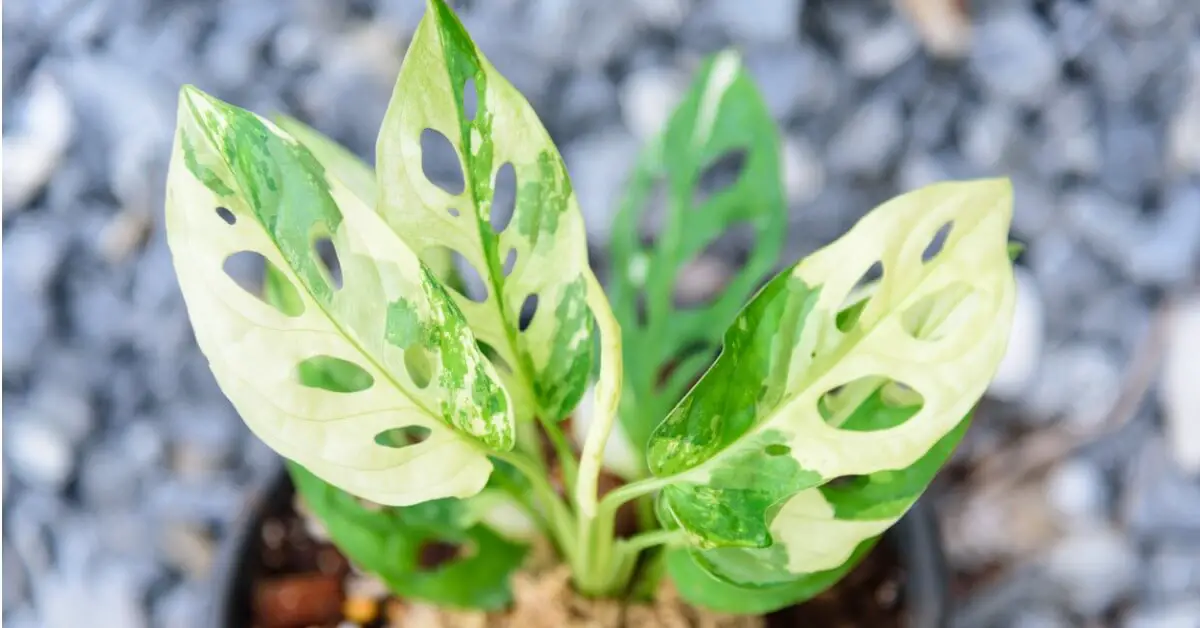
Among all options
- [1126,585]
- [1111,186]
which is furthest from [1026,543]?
[1111,186]

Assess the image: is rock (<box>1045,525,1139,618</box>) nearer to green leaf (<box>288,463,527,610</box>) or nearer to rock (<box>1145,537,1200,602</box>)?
rock (<box>1145,537,1200,602</box>)

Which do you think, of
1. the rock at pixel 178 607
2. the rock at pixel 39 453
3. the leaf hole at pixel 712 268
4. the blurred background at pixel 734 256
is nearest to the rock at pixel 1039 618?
the blurred background at pixel 734 256

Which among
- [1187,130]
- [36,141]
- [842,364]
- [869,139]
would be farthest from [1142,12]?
[36,141]

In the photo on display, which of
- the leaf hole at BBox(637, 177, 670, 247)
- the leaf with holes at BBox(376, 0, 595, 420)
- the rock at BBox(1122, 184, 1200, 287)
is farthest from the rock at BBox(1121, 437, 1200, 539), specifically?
the leaf with holes at BBox(376, 0, 595, 420)

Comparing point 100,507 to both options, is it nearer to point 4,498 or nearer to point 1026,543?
point 4,498

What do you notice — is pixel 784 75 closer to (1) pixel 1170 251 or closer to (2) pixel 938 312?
(1) pixel 1170 251

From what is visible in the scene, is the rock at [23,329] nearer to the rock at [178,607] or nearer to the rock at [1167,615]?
the rock at [178,607]

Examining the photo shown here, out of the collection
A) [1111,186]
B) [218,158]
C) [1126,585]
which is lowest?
[1126,585]
